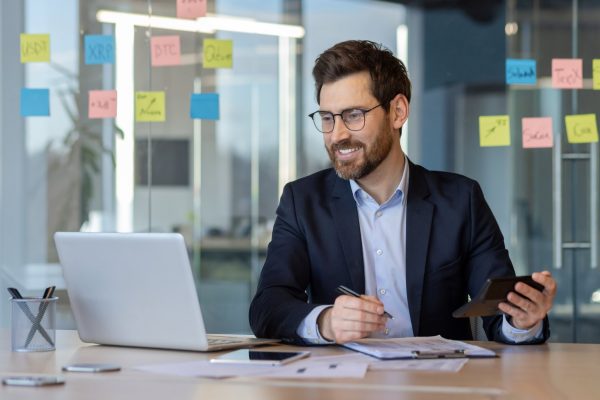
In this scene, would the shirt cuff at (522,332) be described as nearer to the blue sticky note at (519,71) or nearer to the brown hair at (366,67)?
the brown hair at (366,67)

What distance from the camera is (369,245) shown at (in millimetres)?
2615

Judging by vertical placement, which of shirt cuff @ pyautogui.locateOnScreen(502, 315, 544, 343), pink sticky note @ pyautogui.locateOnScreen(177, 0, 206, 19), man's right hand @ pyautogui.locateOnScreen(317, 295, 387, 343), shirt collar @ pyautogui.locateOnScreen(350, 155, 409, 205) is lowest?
shirt cuff @ pyautogui.locateOnScreen(502, 315, 544, 343)

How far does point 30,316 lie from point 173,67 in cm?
264

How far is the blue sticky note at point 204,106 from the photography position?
4.67 m

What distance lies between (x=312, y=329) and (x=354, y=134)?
0.60 meters

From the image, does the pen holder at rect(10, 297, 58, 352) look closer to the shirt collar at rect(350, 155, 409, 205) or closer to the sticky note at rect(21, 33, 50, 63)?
the shirt collar at rect(350, 155, 409, 205)

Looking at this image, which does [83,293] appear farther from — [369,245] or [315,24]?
[315,24]

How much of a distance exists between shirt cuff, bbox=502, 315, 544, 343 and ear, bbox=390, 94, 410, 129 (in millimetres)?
674

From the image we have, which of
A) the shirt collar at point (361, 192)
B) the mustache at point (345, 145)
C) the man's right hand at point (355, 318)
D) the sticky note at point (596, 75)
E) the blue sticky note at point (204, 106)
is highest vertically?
the sticky note at point (596, 75)

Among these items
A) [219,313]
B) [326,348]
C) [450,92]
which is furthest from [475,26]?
[326,348]

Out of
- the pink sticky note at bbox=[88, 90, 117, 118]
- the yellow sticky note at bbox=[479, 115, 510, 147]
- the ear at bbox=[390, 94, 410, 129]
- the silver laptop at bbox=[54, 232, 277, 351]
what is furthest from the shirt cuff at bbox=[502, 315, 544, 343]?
the pink sticky note at bbox=[88, 90, 117, 118]

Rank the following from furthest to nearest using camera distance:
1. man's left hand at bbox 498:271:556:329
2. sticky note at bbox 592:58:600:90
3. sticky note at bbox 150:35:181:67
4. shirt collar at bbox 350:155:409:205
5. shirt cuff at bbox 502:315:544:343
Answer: sticky note at bbox 150:35:181:67 < sticky note at bbox 592:58:600:90 < shirt collar at bbox 350:155:409:205 < shirt cuff at bbox 502:315:544:343 < man's left hand at bbox 498:271:556:329

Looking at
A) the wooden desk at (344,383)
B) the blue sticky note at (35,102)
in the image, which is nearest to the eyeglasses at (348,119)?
the wooden desk at (344,383)

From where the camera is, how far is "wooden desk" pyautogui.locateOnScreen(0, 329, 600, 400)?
5.43ft
